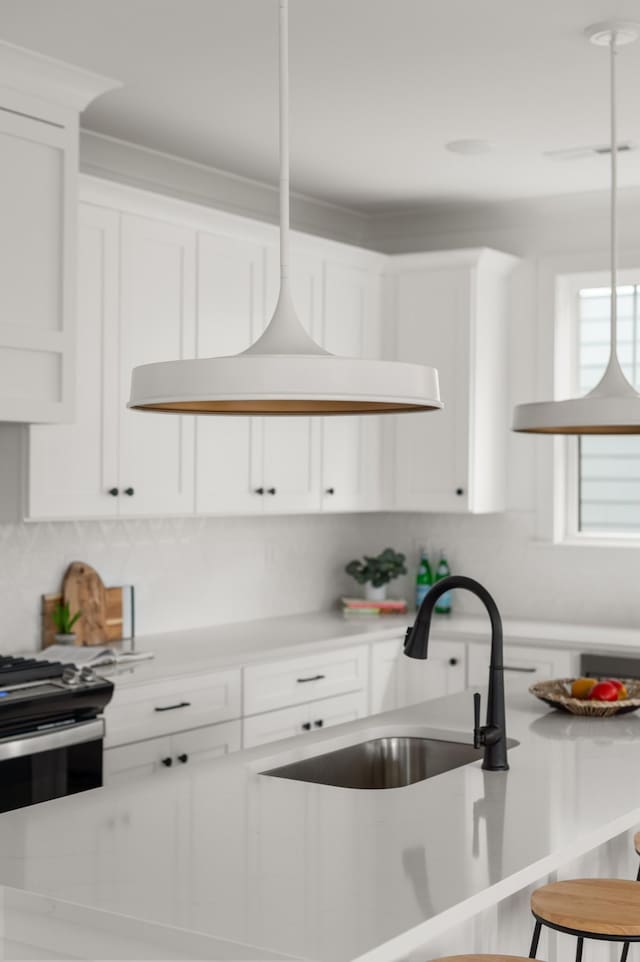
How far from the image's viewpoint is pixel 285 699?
4.61 m

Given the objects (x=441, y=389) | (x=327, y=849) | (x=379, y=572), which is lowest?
(x=327, y=849)

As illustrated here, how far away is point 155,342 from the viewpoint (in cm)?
436

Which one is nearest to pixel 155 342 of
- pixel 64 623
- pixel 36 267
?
pixel 36 267

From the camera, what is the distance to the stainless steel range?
134 inches

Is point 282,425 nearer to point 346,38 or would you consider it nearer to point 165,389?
point 346,38

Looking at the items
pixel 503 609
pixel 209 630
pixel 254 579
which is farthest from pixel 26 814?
pixel 503 609

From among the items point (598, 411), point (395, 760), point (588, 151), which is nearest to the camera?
point (598, 411)

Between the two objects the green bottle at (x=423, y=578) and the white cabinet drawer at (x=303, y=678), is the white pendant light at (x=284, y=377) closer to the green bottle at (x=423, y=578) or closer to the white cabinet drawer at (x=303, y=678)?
the white cabinet drawer at (x=303, y=678)

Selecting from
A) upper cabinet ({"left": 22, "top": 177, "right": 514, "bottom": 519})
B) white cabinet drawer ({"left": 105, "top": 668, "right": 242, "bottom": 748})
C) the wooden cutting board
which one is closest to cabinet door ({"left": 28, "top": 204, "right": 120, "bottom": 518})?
upper cabinet ({"left": 22, "top": 177, "right": 514, "bottom": 519})

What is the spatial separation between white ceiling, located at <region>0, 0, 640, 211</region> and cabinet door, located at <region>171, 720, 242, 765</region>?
212 cm

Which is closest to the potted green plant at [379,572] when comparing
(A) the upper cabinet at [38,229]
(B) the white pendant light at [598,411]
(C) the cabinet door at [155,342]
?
(C) the cabinet door at [155,342]

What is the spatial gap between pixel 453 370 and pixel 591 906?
3.39 metres

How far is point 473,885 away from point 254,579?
348 cm

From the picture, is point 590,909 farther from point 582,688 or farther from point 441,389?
point 441,389
